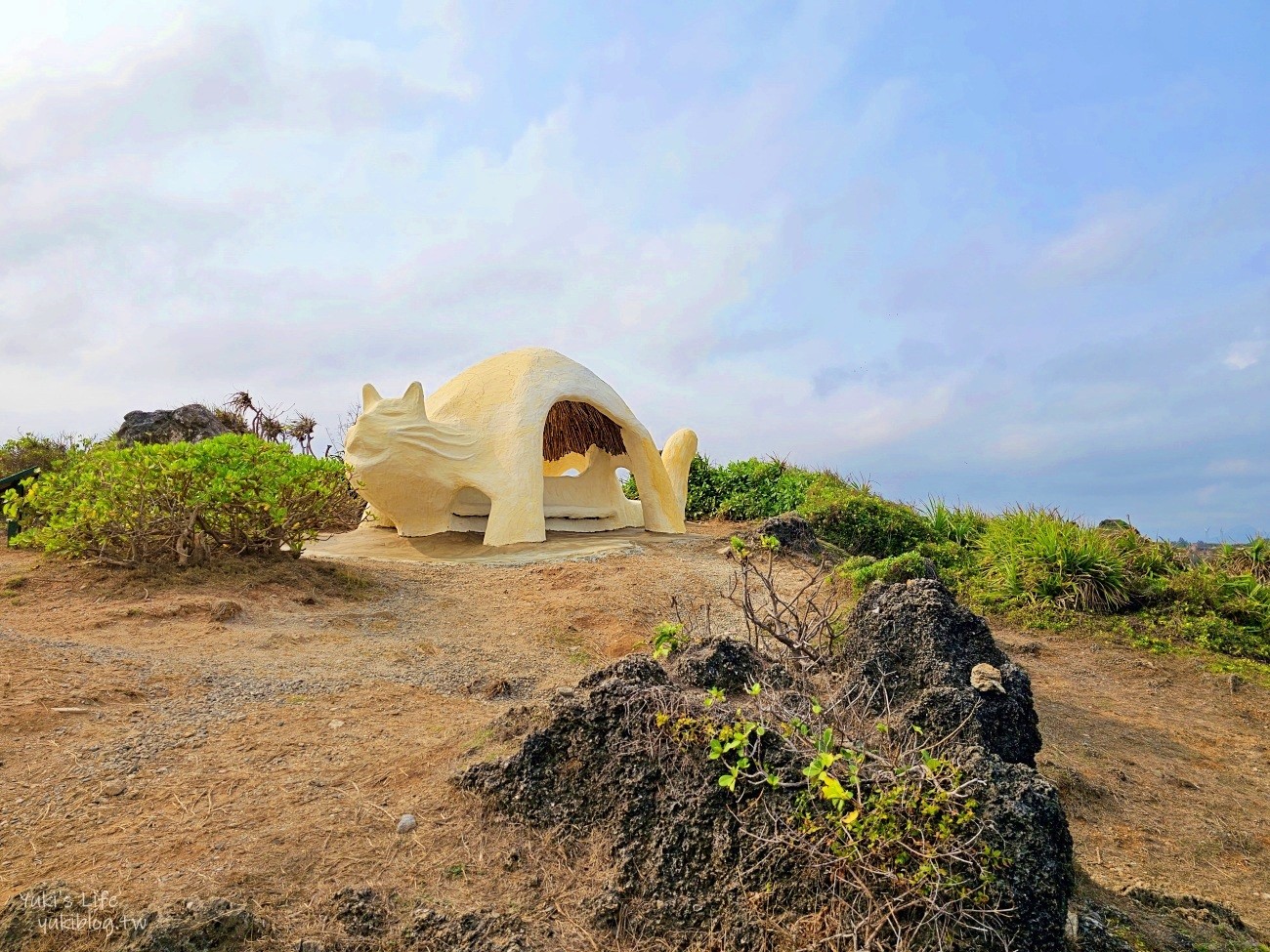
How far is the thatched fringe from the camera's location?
45.1 feet

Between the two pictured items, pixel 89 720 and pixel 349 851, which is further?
pixel 89 720

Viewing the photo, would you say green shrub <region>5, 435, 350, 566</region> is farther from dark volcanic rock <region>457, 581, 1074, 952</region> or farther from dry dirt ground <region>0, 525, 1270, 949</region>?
dark volcanic rock <region>457, 581, 1074, 952</region>

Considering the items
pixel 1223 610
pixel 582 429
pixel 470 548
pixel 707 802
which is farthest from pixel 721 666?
pixel 582 429

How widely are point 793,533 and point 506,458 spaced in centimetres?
416

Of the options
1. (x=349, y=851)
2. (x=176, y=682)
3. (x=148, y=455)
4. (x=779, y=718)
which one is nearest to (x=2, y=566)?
(x=148, y=455)

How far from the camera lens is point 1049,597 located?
8.45m

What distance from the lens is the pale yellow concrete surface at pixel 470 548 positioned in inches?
398

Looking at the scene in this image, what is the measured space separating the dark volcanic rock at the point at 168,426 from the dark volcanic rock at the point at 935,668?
14007 millimetres

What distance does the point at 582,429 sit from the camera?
1404 cm

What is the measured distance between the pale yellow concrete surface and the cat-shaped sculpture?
0.27 meters

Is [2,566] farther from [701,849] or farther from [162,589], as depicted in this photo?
[701,849]

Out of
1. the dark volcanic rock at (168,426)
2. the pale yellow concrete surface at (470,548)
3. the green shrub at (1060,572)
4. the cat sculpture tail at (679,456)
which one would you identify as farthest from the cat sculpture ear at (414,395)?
the green shrub at (1060,572)

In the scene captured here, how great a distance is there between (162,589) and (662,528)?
298 inches

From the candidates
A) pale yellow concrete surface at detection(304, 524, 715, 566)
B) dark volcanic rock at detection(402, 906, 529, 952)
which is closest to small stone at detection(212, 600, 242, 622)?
pale yellow concrete surface at detection(304, 524, 715, 566)
